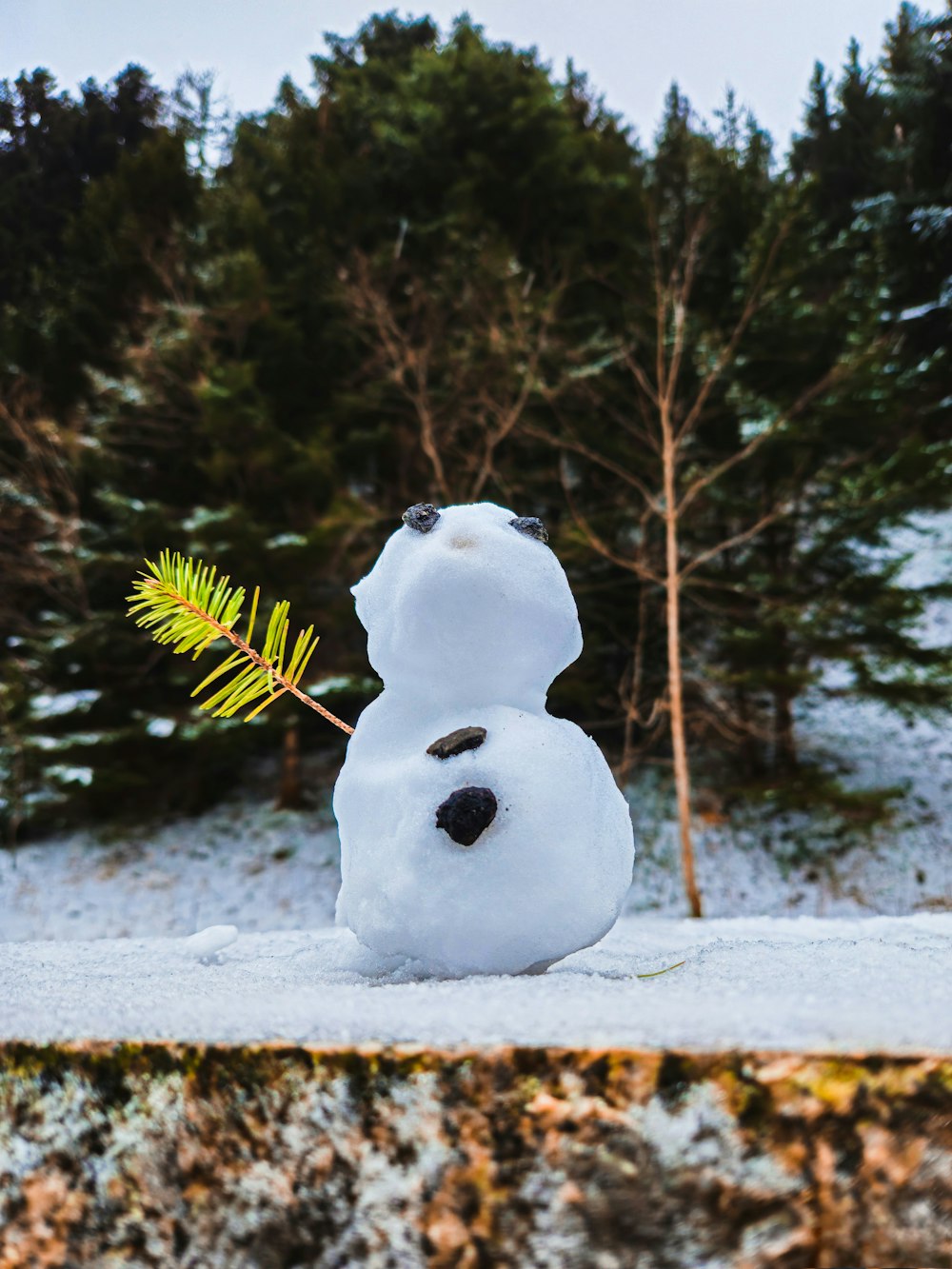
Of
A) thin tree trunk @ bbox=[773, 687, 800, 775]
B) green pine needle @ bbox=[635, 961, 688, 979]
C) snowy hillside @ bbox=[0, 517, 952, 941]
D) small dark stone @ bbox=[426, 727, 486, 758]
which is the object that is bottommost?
snowy hillside @ bbox=[0, 517, 952, 941]

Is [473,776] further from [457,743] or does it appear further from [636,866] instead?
[636,866]

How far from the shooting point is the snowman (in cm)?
124

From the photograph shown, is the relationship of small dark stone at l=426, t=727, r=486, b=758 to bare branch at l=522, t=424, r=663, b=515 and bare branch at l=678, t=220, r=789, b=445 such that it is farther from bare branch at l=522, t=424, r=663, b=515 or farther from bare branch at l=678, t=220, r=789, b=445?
bare branch at l=678, t=220, r=789, b=445

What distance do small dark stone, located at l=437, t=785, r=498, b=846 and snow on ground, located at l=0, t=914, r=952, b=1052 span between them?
0.22 m

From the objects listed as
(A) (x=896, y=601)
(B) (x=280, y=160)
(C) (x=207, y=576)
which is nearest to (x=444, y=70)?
(B) (x=280, y=160)

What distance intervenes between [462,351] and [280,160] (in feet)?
12.9

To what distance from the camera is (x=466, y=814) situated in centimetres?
123

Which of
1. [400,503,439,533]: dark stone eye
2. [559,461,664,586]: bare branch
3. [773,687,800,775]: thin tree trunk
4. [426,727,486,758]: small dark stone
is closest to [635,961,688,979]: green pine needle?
[426,727,486,758]: small dark stone

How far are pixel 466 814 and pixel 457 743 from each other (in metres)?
0.15

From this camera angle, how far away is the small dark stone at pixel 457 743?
1.34 metres

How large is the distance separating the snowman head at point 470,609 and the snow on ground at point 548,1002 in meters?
0.54

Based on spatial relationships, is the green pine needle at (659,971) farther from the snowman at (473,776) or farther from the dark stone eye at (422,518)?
the dark stone eye at (422,518)

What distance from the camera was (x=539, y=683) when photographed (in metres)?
1.54

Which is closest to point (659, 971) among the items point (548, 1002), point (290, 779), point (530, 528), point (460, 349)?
point (548, 1002)
